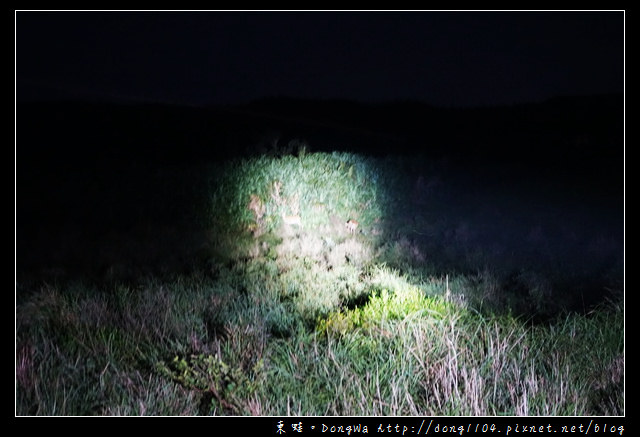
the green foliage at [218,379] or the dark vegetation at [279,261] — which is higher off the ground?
the dark vegetation at [279,261]

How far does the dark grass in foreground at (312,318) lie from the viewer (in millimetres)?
2828

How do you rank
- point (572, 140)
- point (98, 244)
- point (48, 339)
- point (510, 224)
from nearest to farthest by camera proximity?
1. point (48, 339)
2. point (98, 244)
3. point (510, 224)
4. point (572, 140)

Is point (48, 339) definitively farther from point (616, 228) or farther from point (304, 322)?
point (616, 228)

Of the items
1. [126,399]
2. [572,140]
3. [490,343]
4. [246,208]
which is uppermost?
[572,140]

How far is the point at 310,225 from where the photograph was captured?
26.2 feet

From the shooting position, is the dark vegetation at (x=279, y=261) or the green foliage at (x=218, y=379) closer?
the green foliage at (x=218, y=379)

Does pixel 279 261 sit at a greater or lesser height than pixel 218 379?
greater

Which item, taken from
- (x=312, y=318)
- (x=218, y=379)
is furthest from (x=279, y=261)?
(x=218, y=379)

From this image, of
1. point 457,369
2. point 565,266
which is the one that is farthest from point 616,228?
point 457,369

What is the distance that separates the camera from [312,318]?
4.09 metres

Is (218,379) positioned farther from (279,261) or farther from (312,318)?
(279,261)

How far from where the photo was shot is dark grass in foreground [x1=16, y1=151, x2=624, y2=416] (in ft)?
9.28

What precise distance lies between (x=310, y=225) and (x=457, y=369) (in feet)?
16.9

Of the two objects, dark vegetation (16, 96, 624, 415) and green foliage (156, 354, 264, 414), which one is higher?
dark vegetation (16, 96, 624, 415)
